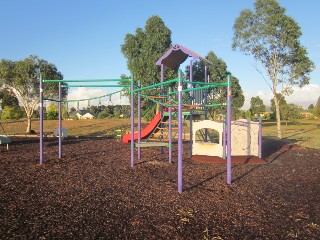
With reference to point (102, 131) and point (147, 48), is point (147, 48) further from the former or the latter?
point (102, 131)

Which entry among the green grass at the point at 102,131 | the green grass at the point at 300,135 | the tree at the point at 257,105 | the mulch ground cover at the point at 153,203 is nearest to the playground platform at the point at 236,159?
the mulch ground cover at the point at 153,203

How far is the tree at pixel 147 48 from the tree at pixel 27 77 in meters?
8.09

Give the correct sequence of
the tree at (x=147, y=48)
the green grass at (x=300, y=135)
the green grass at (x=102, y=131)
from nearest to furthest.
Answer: the green grass at (x=300, y=135)
the green grass at (x=102, y=131)
the tree at (x=147, y=48)

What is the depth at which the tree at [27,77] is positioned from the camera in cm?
2650

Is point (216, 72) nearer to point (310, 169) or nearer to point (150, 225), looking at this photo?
point (310, 169)

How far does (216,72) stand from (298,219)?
37009 mm

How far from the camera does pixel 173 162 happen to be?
1070 cm

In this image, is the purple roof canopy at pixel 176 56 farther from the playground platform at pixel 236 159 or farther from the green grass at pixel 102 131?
the green grass at pixel 102 131

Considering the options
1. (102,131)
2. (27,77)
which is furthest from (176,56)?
(102,131)

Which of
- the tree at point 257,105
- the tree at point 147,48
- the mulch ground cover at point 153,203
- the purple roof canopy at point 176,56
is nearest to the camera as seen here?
the mulch ground cover at point 153,203

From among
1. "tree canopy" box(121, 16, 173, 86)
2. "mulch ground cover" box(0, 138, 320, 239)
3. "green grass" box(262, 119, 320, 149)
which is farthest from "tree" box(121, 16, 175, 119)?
"mulch ground cover" box(0, 138, 320, 239)

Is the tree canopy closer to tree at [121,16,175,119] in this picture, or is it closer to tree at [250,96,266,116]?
tree at [121,16,175,119]

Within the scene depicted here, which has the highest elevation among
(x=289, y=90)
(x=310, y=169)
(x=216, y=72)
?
(x=216, y=72)

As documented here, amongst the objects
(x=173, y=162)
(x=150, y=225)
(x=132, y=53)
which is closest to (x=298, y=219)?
(x=150, y=225)
